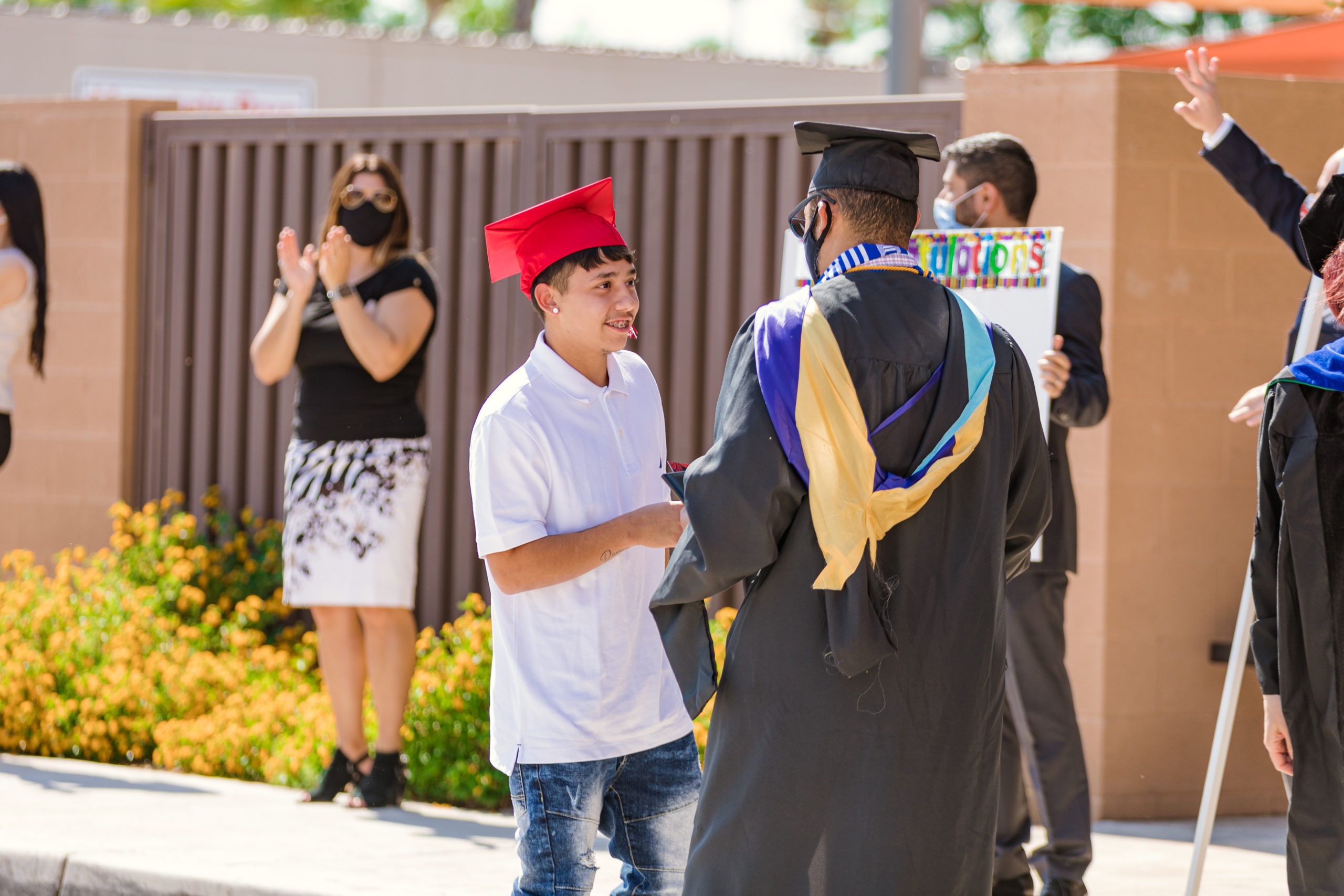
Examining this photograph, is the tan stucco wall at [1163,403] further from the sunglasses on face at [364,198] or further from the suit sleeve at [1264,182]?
the sunglasses on face at [364,198]

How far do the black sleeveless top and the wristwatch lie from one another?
0.61 ft

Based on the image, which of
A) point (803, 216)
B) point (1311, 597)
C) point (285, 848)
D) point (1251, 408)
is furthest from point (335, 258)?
point (1311, 597)

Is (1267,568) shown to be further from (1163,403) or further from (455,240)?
(455,240)

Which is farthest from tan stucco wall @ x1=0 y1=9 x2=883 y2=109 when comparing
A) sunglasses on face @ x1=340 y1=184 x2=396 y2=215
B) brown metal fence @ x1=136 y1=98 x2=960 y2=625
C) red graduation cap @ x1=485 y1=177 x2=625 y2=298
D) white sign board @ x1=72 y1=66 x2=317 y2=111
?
red graduation cap @ x1=485 y1=177 x2=625 y2=298

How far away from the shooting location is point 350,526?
588 centimetres

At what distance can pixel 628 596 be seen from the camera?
3.54 m

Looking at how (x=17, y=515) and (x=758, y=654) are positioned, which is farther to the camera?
(x=17, y=515)

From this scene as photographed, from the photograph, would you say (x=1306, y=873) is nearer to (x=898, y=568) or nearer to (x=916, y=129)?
(x=898, y=568)

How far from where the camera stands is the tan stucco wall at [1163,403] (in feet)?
19.9

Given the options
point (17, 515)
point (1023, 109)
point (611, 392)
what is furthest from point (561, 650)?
point (17, 515)

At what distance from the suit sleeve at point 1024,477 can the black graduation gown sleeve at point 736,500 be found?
472 mm

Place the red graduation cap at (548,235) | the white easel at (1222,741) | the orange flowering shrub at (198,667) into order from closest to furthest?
1. the red graduation cap at (548,235)
2. the white easel at (1222,741)
3. the orange flowering shrub at (198,667)

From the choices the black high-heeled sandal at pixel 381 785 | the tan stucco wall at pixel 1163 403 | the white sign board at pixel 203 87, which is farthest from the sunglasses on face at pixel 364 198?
the white sign board at pixel 203 87

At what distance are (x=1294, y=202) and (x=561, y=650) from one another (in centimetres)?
238
